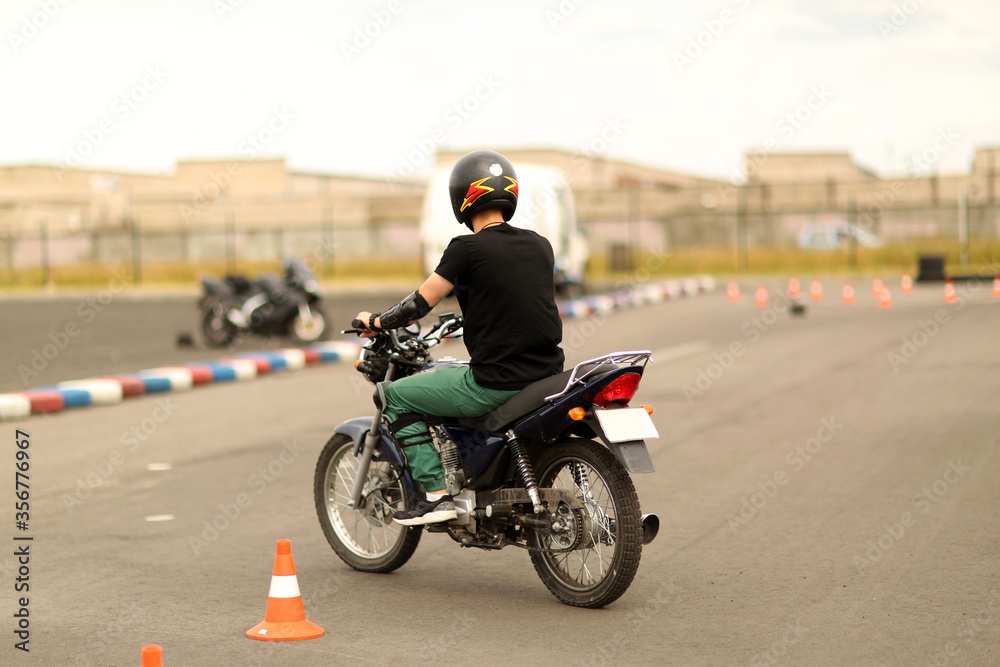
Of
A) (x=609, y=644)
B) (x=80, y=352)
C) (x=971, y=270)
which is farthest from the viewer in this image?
(x=971, y=270)

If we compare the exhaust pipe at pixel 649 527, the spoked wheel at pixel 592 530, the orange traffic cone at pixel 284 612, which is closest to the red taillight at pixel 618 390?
the spoked wheel at pixel 592 530

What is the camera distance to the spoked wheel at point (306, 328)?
1922 centimetres

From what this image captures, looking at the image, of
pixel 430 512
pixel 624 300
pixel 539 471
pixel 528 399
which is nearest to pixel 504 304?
pixel 528 399

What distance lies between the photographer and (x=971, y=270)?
38.8 m

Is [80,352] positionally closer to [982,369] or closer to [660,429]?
[660,429]

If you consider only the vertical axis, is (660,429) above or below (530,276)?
below

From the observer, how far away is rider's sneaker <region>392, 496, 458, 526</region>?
19.3 ft

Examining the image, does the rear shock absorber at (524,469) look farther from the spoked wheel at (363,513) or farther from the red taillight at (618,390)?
the spoked wheel at (363,513)

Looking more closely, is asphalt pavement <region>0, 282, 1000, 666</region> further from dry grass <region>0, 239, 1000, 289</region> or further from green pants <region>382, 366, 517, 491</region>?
dry grass <region>0, 239, 1000, 289</region>

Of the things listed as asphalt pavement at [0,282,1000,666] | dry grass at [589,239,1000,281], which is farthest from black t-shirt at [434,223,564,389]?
dry grass at [589,239,1000,281]

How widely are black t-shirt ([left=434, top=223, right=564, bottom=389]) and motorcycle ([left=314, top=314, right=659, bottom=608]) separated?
151 mm

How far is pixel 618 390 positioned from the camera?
17.9 feet

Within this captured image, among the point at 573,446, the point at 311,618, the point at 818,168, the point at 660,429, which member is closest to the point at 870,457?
the point at 660,429

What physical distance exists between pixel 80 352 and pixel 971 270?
28.9 meters
